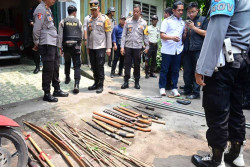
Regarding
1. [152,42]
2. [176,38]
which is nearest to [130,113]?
[176,38]

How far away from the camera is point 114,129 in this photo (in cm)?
349

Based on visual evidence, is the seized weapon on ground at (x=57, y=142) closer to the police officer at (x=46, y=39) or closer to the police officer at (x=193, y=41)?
the police officer at (x=46, y=39)

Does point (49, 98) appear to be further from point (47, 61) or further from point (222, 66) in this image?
point (222, 66)

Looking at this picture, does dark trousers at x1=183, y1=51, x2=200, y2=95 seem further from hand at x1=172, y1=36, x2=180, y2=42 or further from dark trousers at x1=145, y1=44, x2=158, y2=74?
dark trousers at x1=145, y1=44, x2=158, y2=74

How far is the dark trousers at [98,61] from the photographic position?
565 cm

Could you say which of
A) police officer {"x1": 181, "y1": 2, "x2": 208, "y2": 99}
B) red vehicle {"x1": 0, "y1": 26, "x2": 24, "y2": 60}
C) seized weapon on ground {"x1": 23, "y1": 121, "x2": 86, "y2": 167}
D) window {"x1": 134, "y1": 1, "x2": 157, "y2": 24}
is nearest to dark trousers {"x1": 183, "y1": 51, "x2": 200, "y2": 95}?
police officer {"x1": 181, "y1": 2, "x2": 208, "y2": 99}

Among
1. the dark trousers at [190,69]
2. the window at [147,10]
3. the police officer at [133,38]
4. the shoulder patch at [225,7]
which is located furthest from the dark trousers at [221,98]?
the window at [147,10]

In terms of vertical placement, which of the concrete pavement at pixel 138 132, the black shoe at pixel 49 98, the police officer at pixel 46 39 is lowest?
the concrete pavement at pixel 138 132

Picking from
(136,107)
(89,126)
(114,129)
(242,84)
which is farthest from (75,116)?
(242,84)

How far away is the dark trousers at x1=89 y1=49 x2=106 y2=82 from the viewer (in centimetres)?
565

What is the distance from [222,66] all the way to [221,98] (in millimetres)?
326

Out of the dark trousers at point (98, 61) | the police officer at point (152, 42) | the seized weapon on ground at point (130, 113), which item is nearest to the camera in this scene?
the seized weapon on ground at point (130, 113)

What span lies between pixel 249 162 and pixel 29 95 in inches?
179

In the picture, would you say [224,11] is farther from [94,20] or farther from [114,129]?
[94,20]
